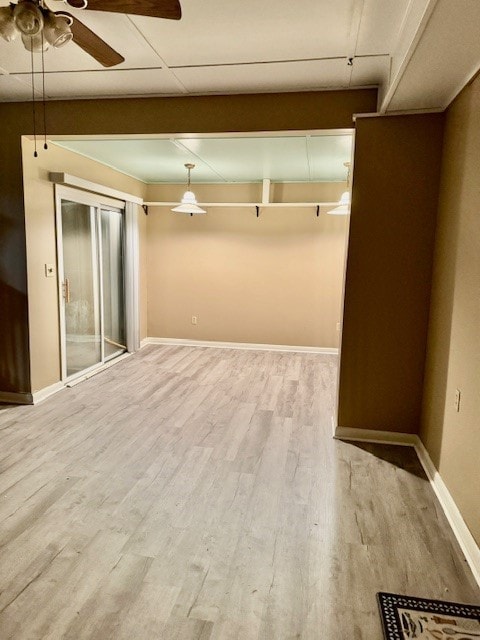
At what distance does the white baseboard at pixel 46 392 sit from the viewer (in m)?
3.98

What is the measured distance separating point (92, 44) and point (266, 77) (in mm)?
1305

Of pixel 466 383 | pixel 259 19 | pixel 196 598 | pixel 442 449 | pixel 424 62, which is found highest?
pixel 259 19

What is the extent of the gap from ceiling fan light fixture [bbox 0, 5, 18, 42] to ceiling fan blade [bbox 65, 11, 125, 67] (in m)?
0.23

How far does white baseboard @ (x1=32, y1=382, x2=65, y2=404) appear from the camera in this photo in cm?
398

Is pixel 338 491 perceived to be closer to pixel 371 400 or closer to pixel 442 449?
pixel 442 449

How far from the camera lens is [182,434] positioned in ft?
11.1

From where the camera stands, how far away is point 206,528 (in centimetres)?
220

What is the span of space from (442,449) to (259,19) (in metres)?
2.72

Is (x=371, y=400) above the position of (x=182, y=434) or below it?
above

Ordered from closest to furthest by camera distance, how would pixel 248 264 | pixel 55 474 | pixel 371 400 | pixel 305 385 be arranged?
pixel 55 474 → pixel 371 400 → pixel 305 385 → pixel 248 264

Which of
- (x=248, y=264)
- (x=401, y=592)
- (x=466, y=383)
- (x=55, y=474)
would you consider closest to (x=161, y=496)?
(x=55, y=474)

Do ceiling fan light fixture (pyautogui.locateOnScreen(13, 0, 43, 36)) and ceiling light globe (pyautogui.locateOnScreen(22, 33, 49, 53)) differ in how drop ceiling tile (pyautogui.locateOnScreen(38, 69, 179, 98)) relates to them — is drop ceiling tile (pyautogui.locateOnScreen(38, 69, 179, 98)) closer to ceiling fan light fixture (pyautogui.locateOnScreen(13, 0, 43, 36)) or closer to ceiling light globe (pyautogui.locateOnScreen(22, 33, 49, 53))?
ceiling light globe (pyautogui.locateOnScreen(22, 33, 49, 53))

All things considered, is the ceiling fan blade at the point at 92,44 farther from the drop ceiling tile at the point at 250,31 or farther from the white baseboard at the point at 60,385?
the white baseboard at the point at 60,385

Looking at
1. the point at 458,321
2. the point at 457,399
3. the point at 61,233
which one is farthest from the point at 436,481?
the point at 61,233
